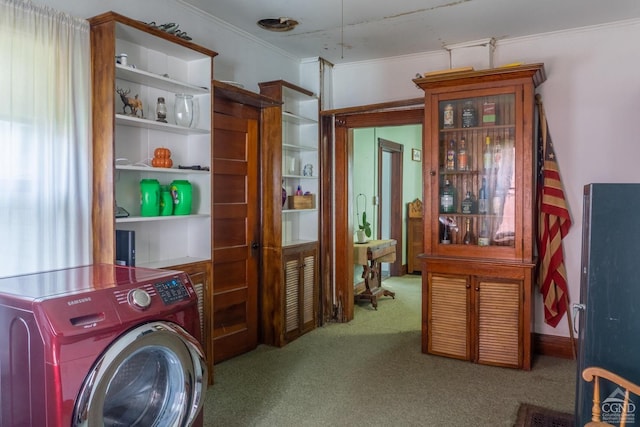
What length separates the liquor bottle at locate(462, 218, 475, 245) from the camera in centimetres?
374

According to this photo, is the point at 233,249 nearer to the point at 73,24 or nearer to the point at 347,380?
the point at 347,380

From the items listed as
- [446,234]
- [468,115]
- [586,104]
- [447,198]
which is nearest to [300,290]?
[446,234]

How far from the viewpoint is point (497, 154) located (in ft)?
12.0

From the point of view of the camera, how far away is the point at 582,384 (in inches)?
80.4

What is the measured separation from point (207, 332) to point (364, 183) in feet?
12.3

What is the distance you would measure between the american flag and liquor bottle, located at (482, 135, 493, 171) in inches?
16.9

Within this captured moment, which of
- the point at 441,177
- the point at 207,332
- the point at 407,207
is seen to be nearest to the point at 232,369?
the point at 207,332

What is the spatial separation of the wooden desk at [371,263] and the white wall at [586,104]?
1.94 meters

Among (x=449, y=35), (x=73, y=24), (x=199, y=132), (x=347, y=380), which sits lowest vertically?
(x=347, y=380)

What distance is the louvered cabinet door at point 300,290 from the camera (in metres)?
4.11

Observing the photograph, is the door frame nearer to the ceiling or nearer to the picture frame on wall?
the ceiling

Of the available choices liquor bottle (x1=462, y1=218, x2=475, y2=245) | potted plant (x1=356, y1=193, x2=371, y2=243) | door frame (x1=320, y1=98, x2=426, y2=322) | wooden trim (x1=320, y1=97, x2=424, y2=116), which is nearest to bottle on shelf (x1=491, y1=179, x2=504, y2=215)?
liquor bottle (x1=462, y1=218, x2=475, y2=245)

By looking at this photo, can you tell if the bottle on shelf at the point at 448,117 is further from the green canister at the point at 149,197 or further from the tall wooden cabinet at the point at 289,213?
the green canister at the point at 149,197

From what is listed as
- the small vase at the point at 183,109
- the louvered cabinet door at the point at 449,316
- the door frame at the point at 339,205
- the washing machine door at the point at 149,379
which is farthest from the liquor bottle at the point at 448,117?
the washing machine door at the point at 149,379
